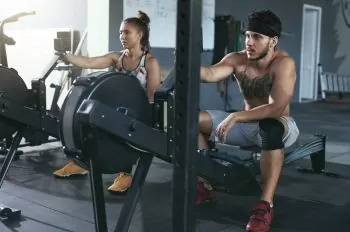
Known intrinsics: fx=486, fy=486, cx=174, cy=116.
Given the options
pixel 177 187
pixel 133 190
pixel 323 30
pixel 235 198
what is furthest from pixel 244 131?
pixel 323 30

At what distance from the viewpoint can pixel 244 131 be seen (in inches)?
96.9

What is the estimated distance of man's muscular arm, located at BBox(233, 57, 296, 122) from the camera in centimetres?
213

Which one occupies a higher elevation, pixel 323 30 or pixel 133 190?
pixel 323 30

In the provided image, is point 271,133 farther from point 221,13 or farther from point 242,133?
point 221,13

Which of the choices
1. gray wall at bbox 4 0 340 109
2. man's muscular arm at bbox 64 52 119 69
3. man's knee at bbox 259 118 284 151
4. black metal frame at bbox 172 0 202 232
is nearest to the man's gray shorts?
man's knee at bbox 259 118 284 151

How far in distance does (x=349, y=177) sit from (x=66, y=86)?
10.0ft

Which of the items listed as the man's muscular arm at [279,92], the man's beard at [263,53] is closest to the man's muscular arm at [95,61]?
the man's beard at [263,53]

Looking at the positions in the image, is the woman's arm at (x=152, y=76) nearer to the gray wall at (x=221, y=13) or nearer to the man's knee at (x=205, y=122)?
the man's knee at (x=205, y=122)

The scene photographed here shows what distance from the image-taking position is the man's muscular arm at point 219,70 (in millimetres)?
2301

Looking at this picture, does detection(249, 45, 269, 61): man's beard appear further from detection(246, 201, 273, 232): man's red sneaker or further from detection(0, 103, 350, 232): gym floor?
detection(0, 103, 350, 232): gym floor

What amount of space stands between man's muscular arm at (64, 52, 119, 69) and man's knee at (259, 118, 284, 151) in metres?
1.15

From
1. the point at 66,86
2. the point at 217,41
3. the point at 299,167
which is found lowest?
the point at 299,167

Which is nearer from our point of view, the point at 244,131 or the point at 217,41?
the point at 244,131

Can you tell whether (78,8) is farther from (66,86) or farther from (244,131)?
(244,131)
